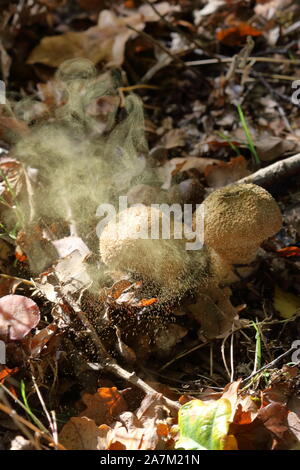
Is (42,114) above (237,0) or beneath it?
beneath

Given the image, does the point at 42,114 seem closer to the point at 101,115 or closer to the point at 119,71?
the point at 101,115

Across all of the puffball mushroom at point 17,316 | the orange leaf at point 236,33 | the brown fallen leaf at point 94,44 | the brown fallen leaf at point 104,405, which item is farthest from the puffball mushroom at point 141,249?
the orange leaf at point 236,33

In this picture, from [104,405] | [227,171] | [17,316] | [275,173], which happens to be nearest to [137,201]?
[227,171]

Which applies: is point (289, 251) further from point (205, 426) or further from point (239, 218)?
point (205, 426)

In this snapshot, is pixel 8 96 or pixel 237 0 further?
pixel 237 0

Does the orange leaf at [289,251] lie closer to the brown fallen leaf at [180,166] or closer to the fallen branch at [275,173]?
the fallen branch at [275,173]

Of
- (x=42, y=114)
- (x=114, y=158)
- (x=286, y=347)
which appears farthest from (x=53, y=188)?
(x=286, y=347)

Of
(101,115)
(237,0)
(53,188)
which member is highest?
(237,0)

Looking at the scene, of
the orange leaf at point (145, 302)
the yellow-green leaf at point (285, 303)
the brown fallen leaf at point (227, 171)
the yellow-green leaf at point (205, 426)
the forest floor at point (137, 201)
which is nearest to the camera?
the yellow-green leaf at point (205, 426)
